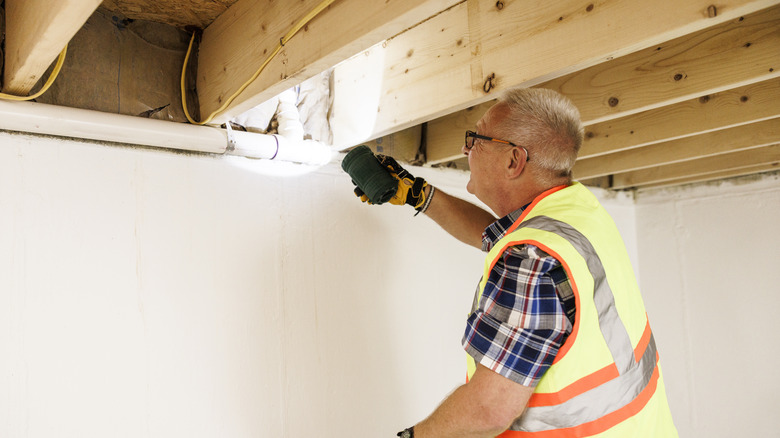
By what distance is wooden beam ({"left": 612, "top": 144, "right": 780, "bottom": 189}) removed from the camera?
2.94 m

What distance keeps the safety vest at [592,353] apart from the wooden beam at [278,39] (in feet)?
1.83

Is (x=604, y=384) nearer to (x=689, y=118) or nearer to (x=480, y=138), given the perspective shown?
(x=480, y=138)

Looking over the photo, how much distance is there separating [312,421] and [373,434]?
0.30 metres

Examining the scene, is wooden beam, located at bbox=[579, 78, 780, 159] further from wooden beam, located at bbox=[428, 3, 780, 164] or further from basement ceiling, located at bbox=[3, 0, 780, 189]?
wooden beam, located at bbox=[428, 3, 780, 164]

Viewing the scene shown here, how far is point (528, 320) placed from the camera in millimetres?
1203

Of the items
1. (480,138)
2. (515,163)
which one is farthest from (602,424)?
(480,138)

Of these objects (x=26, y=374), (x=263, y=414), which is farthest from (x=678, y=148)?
(x=26, y=374)

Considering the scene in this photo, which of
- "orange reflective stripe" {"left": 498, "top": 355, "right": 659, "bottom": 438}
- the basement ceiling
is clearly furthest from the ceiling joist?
"orange reflective stripe" {"left": 498, "top": 355, "right": 659, "bottom": 438}

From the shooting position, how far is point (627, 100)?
1.95 metres

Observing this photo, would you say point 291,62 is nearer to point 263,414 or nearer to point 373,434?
point 263,414

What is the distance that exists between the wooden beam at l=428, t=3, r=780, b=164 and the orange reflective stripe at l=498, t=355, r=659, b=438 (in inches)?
35.4

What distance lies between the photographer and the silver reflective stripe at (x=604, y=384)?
1244mm

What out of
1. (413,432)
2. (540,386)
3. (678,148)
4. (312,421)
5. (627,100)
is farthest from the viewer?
(678,148)

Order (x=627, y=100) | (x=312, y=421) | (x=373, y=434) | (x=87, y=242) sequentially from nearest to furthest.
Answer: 1. (x=87, y=242)
2. (x=627, y=100)
3. (x=312, y=421)
4. (x=373, y=434)
